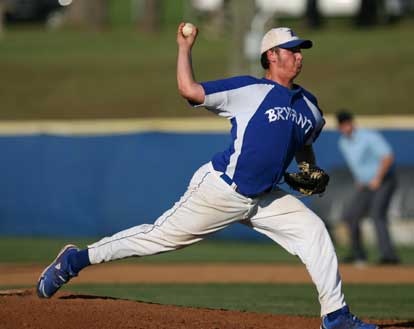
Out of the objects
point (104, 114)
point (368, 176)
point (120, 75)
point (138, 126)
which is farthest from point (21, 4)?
point (368, 176)

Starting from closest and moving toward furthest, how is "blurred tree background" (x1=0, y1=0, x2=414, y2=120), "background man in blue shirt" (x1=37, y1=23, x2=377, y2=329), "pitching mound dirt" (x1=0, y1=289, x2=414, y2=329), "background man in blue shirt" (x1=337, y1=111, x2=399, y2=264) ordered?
1. "background man in blue shirt" (x1=37, y1=23, x2=377, y2=329)
2. "pitching mound dirt" (x1=0, y1=289, x2=414, y2=329)
3. "background man in blue shirt" (x1=337, y1=111, x2=399, y2=264)
4. "blurred tree background" (x1=0, y1=0, x2=414, y2=120)

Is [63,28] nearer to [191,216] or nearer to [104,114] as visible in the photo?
[104,114]

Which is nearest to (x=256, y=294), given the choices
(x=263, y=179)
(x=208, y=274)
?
(x=208, y=274)

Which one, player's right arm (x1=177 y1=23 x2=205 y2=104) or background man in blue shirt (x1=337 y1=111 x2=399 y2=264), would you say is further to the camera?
background man in blue shirt (x1=337 y1=111 x2=399 y2=264)

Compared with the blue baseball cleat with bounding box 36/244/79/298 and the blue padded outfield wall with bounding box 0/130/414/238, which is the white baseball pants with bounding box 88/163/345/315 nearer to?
the blue baseball cleat with bounding box 36/244/79/298

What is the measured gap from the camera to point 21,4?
40.2m

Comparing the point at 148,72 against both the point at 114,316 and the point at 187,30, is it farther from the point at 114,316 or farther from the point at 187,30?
the point at 187,30

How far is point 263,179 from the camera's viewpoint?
22.4ft

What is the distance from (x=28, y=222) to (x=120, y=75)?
47.3ft

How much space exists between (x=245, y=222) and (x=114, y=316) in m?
1.07

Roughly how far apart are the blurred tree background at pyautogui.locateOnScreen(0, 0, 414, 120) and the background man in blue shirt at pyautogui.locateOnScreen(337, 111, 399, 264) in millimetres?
7994

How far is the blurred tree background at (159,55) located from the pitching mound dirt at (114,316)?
14.1 m

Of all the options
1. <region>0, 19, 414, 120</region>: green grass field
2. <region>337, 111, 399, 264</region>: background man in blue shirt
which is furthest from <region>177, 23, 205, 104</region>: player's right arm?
<region>0, 19, 414, 120</region>: green grass field

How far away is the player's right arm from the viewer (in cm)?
650
